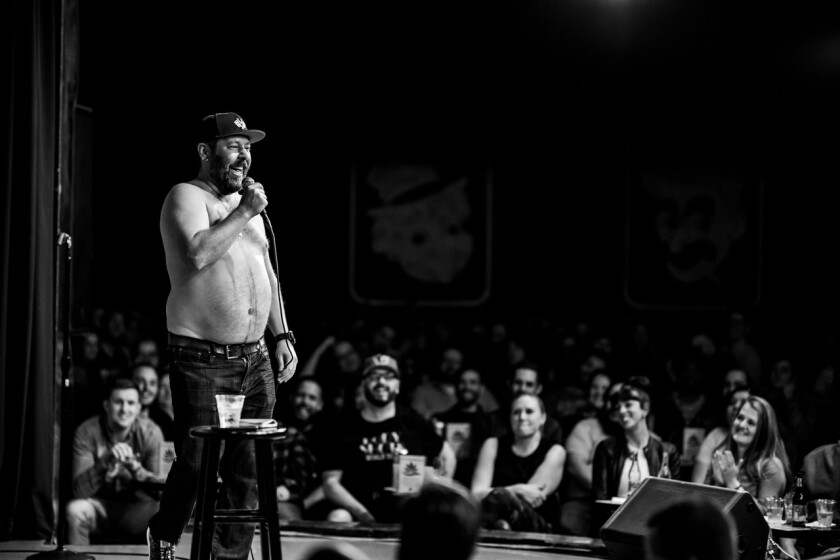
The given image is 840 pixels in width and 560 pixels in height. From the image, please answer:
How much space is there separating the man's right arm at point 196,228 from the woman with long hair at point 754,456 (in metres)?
2.83

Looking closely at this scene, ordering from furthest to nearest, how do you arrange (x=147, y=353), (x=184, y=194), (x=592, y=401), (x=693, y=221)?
1. (x=693, y=221)
2. (x=147, y=353)
3. (x=592, y=401)
4. (x=184, y=194)

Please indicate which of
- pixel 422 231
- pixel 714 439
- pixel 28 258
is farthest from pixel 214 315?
pixel 422 231

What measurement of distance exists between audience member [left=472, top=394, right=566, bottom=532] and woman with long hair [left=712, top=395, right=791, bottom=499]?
1036mm

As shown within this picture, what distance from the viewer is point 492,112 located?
11.5 metres

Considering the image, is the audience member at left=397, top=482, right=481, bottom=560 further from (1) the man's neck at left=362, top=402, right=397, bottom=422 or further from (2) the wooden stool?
(1) the man's neck at left=362, top=402, right=397, bottom=422

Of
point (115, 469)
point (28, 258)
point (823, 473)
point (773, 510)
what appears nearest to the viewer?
point (773, 510)

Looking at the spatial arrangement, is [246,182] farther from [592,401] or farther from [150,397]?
[592,401]

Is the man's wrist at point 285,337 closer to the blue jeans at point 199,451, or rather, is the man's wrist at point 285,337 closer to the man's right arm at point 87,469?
the blue jeans at point 199,451

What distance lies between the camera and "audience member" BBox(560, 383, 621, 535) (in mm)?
6098

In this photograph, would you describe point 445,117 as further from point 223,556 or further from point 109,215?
point 223,556

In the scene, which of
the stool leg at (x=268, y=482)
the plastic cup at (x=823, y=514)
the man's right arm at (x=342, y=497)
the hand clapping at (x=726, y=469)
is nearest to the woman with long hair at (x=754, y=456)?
the hand clapping at (x=726, y=469)

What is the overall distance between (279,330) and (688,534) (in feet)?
5.91

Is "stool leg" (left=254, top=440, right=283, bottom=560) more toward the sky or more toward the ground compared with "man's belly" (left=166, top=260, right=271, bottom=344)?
more toward the ground

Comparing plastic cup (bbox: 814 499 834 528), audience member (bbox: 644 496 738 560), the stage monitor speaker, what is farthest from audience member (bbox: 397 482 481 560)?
plastic cup (bbox: 814 499 834 528)
